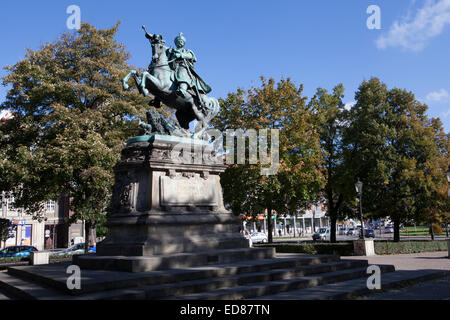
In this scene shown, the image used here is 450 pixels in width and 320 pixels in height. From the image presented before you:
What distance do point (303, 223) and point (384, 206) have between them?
64302 mm

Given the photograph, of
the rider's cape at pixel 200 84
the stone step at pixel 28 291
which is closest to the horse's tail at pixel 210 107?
the rider's cape at pixel 200 84

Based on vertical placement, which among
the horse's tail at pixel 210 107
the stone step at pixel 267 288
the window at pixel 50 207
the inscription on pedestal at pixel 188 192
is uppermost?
the horse's tail at pixel 210 107

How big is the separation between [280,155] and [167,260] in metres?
19.1

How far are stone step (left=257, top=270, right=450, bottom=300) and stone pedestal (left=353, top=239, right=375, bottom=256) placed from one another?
13.6 metres

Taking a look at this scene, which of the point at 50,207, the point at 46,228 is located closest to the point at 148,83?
the point at 50,207

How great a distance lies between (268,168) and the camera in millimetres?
25984

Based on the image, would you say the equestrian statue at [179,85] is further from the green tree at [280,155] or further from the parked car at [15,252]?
the parked car at [15,252]

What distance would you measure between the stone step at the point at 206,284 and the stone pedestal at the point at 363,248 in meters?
14.9

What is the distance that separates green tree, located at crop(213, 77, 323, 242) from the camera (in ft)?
87.4

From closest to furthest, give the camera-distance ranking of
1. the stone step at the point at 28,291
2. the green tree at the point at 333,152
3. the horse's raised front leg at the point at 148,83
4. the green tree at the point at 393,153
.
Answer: the stone step at the point at 28,291 → the horse's raised front leg at the point at 148,83 → the green tree at the point at 393,153 → the green tree at the point at 333,152

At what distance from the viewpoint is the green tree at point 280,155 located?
2664cm

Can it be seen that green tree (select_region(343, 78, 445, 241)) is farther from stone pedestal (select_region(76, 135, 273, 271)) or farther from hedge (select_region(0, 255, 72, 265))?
hedge (select_region(0, 255, 72, 265))

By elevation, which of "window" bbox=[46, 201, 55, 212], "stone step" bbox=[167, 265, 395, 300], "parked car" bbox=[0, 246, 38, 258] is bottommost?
"parked car" bbox=[0, 246, 38, 258]

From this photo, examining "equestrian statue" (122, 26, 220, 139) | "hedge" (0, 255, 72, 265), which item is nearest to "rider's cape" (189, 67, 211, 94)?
"equestrian statue" (122, 26, 220, 139)
